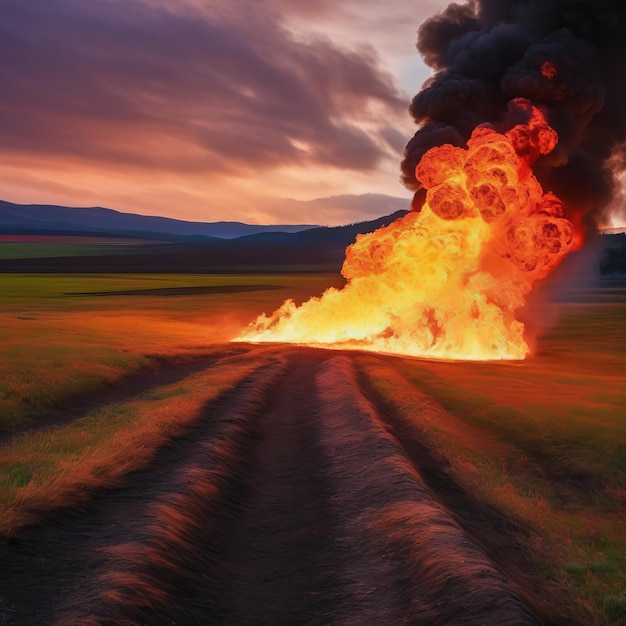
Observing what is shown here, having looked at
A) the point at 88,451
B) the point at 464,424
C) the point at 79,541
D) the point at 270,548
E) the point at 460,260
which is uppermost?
the point at 460,260

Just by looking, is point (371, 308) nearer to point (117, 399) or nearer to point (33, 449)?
point (117, 399)

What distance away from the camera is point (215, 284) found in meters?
152

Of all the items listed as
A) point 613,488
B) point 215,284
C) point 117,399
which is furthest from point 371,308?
point 215,284

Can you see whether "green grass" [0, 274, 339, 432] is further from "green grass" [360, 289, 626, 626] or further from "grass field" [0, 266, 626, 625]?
"green grass" [360, 289, 626, 626]

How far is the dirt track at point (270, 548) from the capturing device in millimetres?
9844

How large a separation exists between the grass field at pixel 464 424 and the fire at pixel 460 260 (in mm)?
5272

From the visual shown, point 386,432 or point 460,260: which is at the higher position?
point 460,260

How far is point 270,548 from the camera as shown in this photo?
13.2 metres

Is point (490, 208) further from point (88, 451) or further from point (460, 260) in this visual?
point (88, 451)

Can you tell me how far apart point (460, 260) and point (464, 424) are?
976 inches

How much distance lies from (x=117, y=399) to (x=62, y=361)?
8.28 metres

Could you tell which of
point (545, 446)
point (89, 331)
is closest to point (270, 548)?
point (545, 446)

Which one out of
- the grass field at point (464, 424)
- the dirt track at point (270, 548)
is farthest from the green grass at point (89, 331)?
the dirt track at point (270, 548)

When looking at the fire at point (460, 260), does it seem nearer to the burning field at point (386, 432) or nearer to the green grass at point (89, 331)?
the burning field at point (386, 432)
